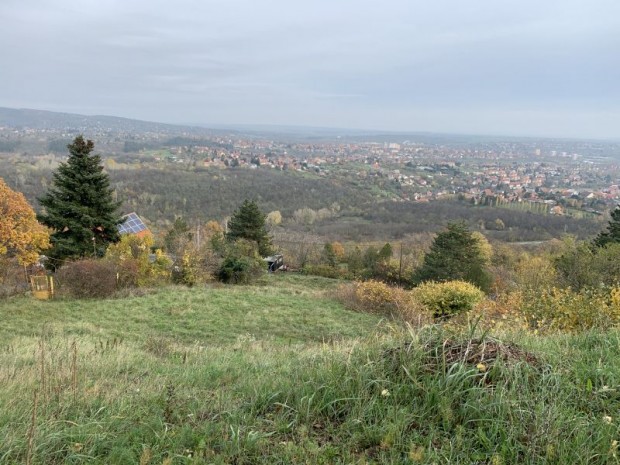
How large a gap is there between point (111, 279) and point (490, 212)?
219 ft

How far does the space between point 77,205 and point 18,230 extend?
4.13 meters

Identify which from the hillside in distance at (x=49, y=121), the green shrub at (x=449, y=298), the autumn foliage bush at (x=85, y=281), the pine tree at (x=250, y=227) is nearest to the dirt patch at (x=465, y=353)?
the green shrub at (x=449, y=298)

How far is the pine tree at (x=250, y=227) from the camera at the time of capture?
95.2 feet

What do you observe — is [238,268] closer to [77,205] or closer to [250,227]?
[77,205]

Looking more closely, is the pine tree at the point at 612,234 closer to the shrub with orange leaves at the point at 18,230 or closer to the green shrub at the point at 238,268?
the green shrub at the point at 238,268

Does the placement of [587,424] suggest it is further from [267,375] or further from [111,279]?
[111,279]

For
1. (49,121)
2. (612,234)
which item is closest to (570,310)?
(612,234)

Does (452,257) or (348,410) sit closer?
(348,410)

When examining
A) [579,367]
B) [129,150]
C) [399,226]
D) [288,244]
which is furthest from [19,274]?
[129,150]

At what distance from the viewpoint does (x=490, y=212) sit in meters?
69.9

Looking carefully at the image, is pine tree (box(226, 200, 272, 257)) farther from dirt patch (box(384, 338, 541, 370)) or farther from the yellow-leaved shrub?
dirt patch (box(384, 338, 541, 370))

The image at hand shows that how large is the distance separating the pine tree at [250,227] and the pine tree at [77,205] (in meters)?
11.6

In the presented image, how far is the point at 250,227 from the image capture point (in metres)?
29.1

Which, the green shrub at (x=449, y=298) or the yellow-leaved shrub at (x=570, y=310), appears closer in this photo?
the yellow-leaved shrub at (x=570, y=310)
